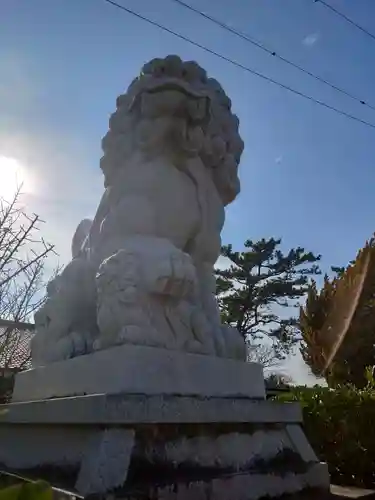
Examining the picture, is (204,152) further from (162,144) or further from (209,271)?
(209,271)

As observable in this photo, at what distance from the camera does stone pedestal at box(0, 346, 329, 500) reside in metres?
1.56

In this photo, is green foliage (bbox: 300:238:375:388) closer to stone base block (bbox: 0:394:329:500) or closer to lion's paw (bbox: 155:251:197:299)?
stone base block (bbox: 0:394:329:500)

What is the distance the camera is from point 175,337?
6.60 ft

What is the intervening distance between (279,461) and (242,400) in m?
0.31

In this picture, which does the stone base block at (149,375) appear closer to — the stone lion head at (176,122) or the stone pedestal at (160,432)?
the stone pedestal at (160,432)

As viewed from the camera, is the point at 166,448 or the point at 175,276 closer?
the point at 166,448

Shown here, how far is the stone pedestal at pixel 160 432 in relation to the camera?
5.13ft

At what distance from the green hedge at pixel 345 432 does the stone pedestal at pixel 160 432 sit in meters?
2.42

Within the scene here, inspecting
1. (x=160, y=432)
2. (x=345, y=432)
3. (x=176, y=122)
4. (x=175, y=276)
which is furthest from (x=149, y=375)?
(x=345, y=432)

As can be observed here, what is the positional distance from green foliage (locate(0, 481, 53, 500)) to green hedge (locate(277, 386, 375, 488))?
3.75 metres

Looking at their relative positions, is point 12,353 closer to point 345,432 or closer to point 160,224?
point 345,432

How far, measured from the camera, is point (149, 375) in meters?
1.79

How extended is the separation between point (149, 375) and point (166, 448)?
263 mm

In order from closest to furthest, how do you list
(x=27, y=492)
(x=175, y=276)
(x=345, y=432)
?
(x=27, y=492) < (x=175, y=276) < (x=345, y=432)
